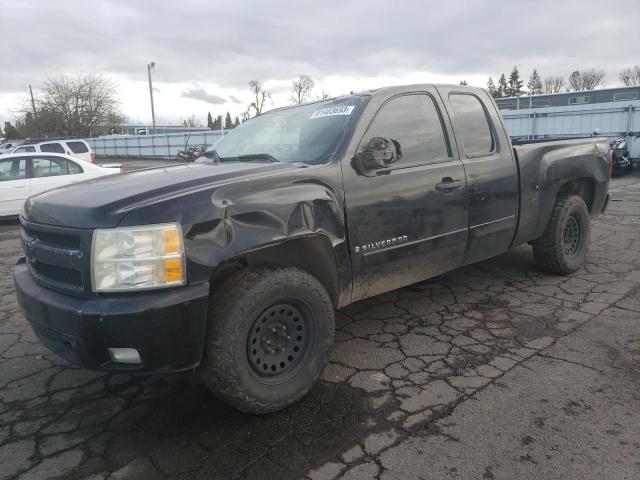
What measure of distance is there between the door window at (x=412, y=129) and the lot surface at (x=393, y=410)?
138cm

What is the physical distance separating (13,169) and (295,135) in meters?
8.63

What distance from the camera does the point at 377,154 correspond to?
3.11m

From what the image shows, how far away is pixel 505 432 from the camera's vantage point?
2.57 m

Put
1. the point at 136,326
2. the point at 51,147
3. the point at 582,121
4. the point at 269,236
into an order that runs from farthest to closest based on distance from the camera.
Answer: the point at 51,147, the point at 582,121, the point at 269,236, the point at 136,326

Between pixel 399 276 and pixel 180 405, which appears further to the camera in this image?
pixel 399 276

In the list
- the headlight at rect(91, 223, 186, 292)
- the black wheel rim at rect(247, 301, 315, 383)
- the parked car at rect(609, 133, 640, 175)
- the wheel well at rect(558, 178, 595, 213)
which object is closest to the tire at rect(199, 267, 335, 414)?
the black wheel rim at rect(247, 301, 315, 383)

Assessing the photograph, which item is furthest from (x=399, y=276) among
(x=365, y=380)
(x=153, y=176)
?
(x=153, y=176)

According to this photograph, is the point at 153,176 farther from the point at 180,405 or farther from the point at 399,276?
the point at 399,276

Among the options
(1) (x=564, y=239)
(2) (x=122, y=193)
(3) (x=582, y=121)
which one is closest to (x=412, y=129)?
(2) (x=122, y=193)

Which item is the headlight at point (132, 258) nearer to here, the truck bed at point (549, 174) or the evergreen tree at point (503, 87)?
the truck bed at point (549, 174)

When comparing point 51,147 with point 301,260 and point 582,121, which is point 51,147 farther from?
point 582,121

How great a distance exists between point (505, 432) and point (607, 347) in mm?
1453

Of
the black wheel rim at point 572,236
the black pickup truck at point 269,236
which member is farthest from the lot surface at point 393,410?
the black wheel rim at point 572,236

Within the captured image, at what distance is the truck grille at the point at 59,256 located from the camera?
239cm
